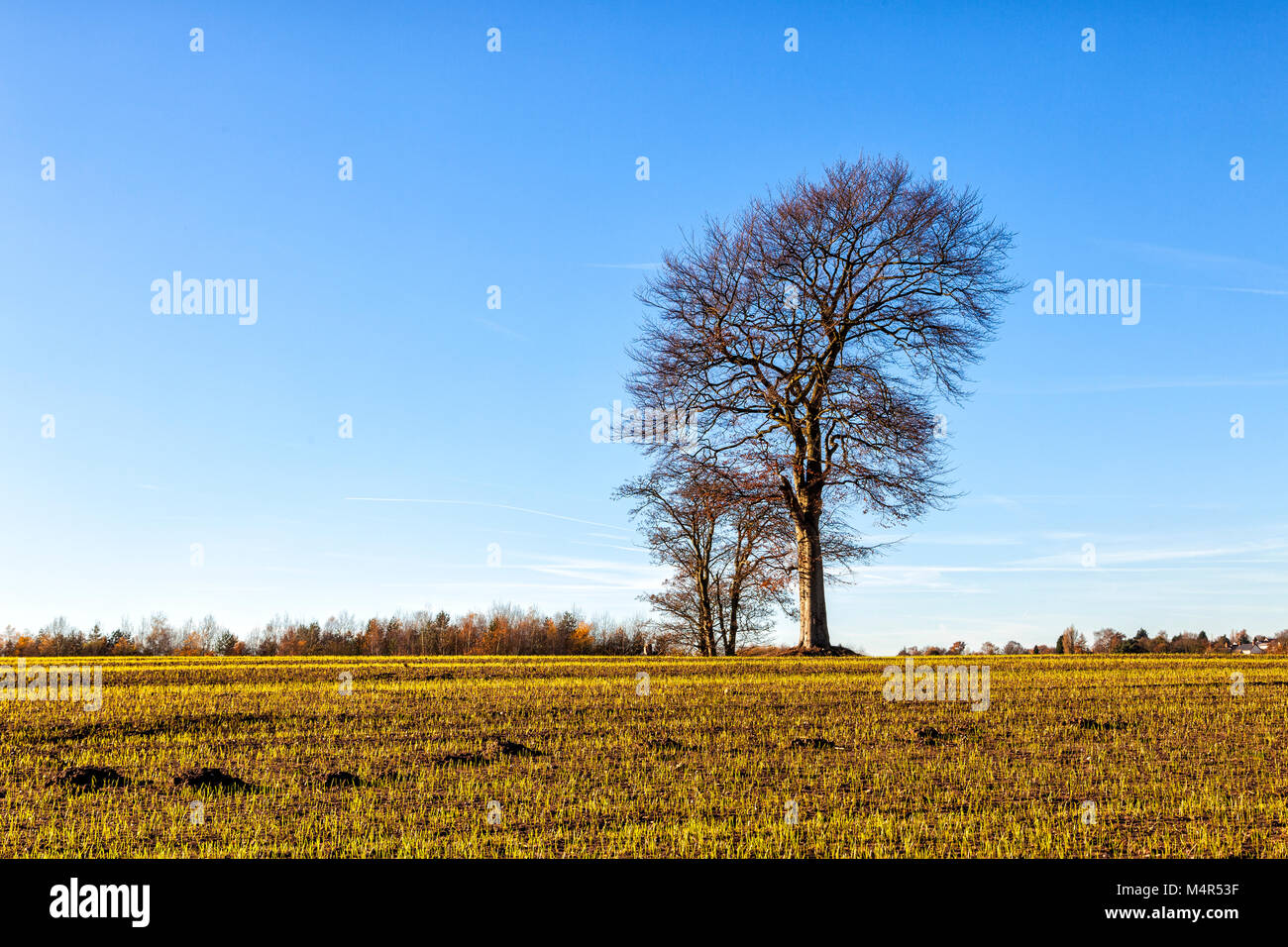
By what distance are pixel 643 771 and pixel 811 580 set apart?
16.8m

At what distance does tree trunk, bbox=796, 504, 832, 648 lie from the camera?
→ 25.5 meters

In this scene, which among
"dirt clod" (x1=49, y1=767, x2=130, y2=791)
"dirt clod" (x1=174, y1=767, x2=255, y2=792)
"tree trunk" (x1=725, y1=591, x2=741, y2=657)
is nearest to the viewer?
"dirt clod" (x1=174, y1=767, x2=255, y2=792)

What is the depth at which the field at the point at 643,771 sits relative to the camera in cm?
736

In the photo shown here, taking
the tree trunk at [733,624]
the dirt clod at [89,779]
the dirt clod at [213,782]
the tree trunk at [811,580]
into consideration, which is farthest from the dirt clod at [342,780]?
the tree trunk at [733,624]

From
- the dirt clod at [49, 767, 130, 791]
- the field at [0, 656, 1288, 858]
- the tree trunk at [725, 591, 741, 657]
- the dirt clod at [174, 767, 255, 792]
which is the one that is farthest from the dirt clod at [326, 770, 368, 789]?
the tree trunk at [725, 591, 741, 657]

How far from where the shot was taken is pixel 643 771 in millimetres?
9648

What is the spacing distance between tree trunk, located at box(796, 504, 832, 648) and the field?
9.48 m

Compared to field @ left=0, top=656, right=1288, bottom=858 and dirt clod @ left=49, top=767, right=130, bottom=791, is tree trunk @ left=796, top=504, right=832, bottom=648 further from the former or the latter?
dirt clod @ left=49, top=767, right=130, bottom=791

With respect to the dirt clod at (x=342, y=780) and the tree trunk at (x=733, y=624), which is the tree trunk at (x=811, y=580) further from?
the dirt clod at (x=342, y=780)
